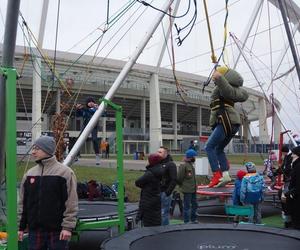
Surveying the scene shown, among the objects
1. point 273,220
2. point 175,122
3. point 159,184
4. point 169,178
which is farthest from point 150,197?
point 175,122

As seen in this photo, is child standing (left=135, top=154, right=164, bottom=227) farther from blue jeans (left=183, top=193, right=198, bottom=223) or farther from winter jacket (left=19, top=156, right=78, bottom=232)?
winter jacket (left=19, top=156, right=78, bottom=232)

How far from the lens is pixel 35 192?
3508 mm

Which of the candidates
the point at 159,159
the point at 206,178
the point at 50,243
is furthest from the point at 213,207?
the point at 50,243

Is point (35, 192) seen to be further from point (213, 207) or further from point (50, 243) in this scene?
point (213, 207)

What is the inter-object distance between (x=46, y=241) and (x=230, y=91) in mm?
2837

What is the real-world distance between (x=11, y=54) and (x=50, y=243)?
1.58 metres

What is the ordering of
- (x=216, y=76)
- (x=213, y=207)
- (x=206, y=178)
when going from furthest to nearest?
(x=206, y=178) < (x=213, y=207) < (x=216, y=76)

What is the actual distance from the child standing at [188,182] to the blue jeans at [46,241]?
14.0ft

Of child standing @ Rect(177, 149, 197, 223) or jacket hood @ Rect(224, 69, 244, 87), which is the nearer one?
jacket hood @ Rect(224, 69, 244, 87)

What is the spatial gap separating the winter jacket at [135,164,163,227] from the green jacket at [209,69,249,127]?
37.8 inches

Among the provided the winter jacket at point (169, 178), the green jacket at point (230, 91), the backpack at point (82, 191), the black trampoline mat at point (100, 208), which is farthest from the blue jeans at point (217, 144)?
the backpack at point (82, 191)

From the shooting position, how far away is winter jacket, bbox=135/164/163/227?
19.1 feet

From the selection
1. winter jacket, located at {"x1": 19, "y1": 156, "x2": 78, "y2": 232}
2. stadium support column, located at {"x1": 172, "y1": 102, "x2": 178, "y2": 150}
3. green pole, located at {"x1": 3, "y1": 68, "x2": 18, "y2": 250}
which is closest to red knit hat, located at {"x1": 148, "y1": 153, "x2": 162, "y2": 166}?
winter jacket, located at {"x1": 19, "y1": 156, "x2": 78, "y2": 232}

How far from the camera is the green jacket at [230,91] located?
537 centimetres
